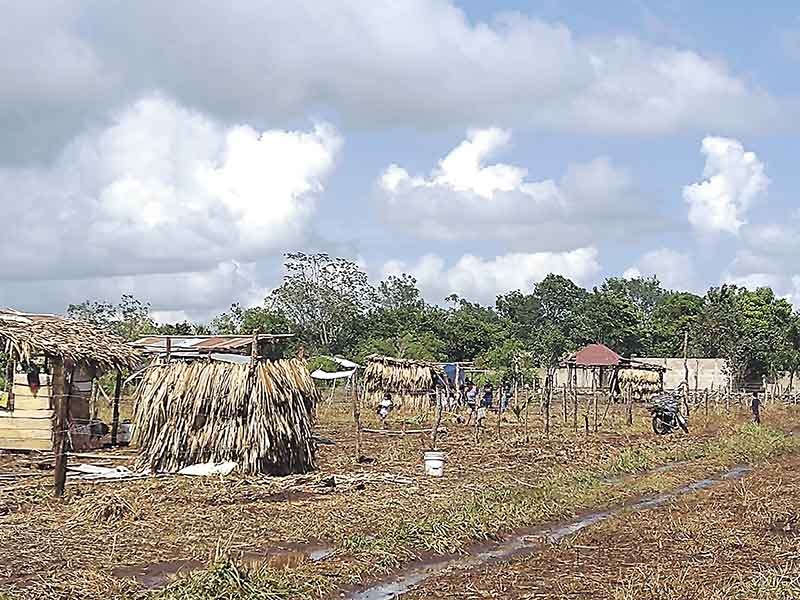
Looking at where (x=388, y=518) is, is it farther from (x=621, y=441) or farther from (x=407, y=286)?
(x=407, y=286)

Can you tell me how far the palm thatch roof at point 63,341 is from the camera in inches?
655

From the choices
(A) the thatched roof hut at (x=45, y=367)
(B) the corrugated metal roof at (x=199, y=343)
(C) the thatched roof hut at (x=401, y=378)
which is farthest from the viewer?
(C) the thatched roof hut at (x=401, y=378)

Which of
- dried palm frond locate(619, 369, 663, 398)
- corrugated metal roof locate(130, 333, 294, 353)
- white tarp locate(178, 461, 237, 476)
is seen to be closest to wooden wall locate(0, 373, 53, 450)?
corrugated metal roof locate(130, 333, 294, 353)

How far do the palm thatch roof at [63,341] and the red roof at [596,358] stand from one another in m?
32.4

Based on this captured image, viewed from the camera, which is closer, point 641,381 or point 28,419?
point 28,419

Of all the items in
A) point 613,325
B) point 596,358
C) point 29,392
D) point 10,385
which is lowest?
point 29,392

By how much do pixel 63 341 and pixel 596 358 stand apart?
35.6 metres

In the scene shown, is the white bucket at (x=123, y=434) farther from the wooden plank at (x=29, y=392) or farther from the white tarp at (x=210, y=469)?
the white tarp at (x=210, y=469)

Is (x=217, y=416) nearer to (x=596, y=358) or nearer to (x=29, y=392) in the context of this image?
(x=29, y=392)

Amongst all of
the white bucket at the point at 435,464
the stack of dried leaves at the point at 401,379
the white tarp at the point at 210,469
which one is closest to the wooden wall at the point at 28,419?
the white tarp at the point at 210,469

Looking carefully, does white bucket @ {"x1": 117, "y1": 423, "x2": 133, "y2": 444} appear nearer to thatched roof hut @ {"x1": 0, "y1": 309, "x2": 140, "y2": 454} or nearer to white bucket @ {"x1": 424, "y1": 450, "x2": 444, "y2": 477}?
thatched roof hut @ {"x1": 0, "y1": 309, "x2": 140, "y2": 454}

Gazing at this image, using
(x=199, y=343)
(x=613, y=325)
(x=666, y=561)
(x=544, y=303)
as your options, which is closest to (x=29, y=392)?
(x=199, y=343)

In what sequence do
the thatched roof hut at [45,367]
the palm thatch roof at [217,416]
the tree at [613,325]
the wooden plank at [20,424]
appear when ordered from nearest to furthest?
1. the palm thatch roof at [217,416]
2. the thatched roof hut at [45,367]
3. the wooden plank at [20,424]
4. the tree at [613,325]

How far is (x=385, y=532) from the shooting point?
37.7 feet
